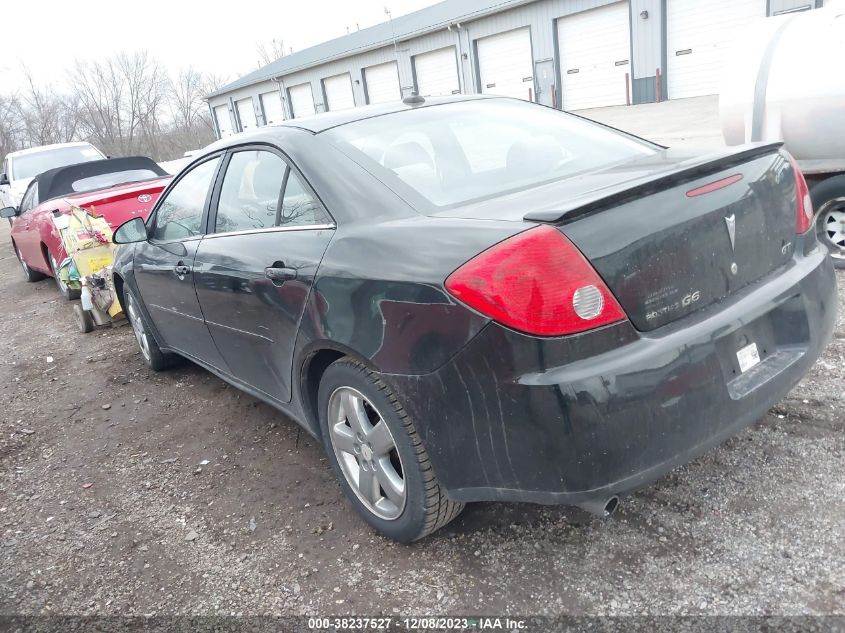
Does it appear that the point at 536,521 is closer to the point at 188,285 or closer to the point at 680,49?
the point at 188,285

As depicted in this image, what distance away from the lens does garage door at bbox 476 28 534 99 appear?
75.8 ft

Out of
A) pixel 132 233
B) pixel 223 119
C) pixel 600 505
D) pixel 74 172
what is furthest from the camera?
pixel 223 119

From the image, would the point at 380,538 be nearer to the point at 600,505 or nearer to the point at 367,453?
the point at 367,453

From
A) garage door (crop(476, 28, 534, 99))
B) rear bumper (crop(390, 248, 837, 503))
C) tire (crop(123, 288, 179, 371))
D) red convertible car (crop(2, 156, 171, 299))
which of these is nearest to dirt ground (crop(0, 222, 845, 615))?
rear bumper (crop(390, 248, 837, 503))

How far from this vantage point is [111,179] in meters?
8.96

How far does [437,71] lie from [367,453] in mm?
26141

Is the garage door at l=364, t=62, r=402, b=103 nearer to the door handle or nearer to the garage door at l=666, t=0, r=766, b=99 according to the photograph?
the garage door at l=666, t=0, r=766, b=99

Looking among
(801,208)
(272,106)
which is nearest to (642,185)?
(801,208)

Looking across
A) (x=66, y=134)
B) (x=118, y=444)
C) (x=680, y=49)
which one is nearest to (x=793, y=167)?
(x=118, y=444)

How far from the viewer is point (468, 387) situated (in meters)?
1.97

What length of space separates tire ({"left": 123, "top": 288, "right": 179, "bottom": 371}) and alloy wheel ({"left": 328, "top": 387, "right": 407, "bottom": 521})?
2.53 m

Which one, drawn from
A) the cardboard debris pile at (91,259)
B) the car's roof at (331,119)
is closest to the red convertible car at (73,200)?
the cardboard debris pile at (91,259)

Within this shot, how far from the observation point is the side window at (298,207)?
256 centimetres

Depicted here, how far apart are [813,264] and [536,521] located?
140cm
